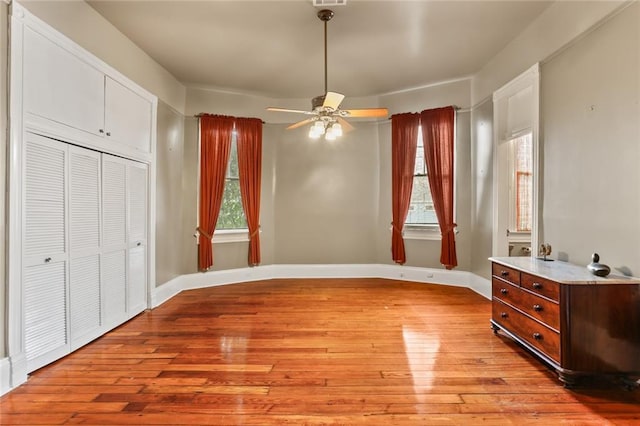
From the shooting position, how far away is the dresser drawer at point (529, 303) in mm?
2354

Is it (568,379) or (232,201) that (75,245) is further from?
(568,379)

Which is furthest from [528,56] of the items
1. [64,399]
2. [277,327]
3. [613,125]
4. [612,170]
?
[64,399]

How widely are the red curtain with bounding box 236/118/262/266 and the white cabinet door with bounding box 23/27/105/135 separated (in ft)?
7.92

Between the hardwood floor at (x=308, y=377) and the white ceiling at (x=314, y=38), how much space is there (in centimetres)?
316

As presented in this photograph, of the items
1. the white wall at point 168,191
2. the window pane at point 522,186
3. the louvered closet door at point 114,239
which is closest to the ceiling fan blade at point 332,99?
the louvered closet door at point 114,239

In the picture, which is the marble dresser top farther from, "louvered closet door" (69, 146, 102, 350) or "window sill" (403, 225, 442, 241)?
"louvered closet door" (69, 146, 102, 350)

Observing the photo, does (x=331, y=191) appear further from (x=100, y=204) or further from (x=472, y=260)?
(x=100, y=204)

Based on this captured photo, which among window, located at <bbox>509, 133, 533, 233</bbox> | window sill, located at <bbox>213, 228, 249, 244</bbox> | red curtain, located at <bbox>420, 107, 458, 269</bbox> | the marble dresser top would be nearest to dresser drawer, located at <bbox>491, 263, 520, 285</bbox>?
the marble dresser top

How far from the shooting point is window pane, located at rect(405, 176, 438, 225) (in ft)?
18.1

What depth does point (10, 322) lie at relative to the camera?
229 cm

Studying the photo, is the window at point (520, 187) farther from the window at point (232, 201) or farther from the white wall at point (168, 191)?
the white wall at point (168, 191)

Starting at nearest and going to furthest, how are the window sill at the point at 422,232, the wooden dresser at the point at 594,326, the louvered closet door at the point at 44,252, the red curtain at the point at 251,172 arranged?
the wooden dresser at the point at 594,326 < the louvered closet door at the point at 44,252 < the window sill at the point at 422,232 < the red curtain at the point at 251,172

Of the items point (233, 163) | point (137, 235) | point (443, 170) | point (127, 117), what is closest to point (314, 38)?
point (127, 117)

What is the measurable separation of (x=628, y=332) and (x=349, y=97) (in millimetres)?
4835
